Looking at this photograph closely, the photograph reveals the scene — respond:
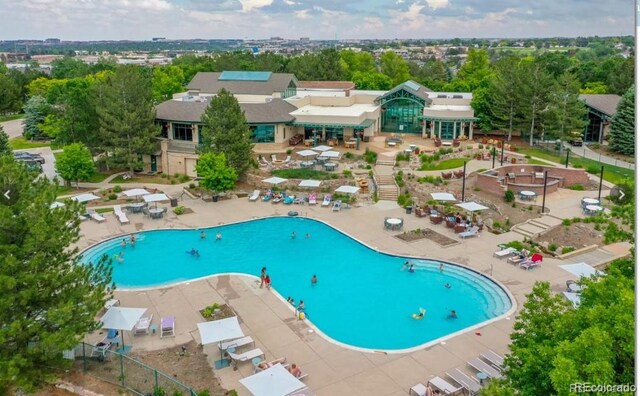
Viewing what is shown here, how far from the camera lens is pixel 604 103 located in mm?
59156

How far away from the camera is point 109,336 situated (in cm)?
2134

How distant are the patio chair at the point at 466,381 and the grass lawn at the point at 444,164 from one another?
96.1 feet

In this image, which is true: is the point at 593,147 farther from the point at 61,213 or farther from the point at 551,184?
the point at 61,213

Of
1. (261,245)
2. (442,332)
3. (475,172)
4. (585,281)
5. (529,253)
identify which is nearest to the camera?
(585,281)

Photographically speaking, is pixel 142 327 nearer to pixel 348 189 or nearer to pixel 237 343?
pixel 237 343

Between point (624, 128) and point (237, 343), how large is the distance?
1803 inches

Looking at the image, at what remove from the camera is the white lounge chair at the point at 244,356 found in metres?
19.4

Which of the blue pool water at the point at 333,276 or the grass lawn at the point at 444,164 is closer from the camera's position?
the blue pool water at the point at 333,276

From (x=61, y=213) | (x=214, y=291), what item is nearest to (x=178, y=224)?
(x=214, y=291)

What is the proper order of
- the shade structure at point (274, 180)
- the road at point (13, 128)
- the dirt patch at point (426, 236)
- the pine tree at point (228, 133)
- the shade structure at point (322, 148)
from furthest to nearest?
the road at point (13, 128) → the shade structure at point (322, 148) → the pine tree at point (228, 133) → the shade structure at point (274, 180) → the dirt patch at point (426, 236)

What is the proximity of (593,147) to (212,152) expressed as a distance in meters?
38.8

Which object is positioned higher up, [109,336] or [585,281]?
[585,281]

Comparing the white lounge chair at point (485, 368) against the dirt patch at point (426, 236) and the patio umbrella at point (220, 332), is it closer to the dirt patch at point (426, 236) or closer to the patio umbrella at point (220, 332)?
the patio umbrella at point (220, 332)

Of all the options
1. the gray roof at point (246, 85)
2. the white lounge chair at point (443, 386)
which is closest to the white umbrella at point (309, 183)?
the gray roof at point (246, 85)
